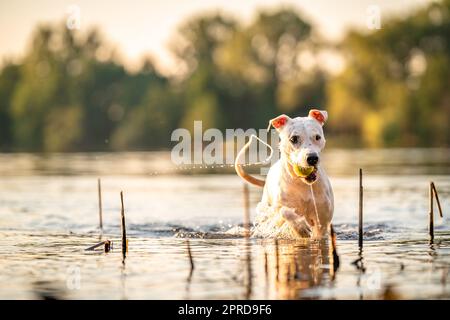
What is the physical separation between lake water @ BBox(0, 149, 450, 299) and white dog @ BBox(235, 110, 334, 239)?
1.20ft

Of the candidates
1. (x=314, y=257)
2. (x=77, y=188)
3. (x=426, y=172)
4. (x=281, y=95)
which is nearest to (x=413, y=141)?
(x=281, y=95)

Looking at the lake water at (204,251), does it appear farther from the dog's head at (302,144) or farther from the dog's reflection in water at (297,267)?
the dog's head at (302,144)

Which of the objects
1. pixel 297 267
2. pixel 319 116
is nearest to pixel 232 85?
pixel 319 116

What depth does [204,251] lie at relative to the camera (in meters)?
15.3

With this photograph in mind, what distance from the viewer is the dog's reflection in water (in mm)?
11633

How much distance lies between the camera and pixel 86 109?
372 ft

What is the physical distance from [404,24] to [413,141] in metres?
10.3

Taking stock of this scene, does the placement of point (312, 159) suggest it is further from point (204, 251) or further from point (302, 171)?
point (204, 251)

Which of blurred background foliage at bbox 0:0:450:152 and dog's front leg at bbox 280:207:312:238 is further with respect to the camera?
blurred background foliage at bbox 0:0:450:152

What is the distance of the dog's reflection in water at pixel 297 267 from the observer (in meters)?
11.6

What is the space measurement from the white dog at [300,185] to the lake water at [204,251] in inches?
14.4

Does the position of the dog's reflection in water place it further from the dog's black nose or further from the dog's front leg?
the dog's black nose

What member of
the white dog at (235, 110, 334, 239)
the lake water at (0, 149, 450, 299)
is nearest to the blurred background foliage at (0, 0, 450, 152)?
the lake water at (0, 149, 450, 299)

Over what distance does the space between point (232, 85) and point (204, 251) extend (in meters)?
88.9
